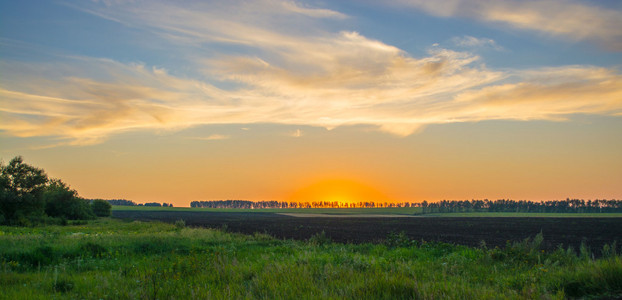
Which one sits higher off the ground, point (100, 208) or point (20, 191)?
point (20, 191)

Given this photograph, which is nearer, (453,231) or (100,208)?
(453,231)

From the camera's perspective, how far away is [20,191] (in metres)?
51.7

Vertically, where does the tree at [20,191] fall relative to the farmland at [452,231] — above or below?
above

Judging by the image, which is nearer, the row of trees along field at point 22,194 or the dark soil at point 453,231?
the dark soil at point 453,231

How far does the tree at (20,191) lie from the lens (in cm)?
4997

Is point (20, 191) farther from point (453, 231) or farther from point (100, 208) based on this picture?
point (453, 231)

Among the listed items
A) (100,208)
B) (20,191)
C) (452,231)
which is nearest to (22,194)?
(20,191)

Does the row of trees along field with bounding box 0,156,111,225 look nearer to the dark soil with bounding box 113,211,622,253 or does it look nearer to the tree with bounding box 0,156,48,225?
the tree with bounding box 0,156,48,225

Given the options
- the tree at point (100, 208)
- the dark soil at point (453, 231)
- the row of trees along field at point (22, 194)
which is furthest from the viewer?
the tree at point (100, 208)

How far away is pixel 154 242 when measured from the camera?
2225 centimetres

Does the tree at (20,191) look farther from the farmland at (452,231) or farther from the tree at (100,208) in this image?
the tree at (100,208)

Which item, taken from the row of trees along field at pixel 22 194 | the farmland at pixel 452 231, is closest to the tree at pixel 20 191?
the row of trees along field at pixel 22 194

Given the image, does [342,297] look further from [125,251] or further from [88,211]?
[88,211]

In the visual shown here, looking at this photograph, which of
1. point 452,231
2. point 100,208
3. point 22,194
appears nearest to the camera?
point 22,194
